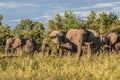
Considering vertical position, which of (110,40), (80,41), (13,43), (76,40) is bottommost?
(13,43)

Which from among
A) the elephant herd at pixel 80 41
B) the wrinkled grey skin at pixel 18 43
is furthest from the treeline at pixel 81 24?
the elephant herd at pixel 80 41

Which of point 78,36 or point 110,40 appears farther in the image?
point 110,40

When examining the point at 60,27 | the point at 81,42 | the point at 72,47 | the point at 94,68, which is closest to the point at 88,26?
the point at 60,27

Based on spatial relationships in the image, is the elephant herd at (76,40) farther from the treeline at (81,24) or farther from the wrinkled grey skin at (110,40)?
the treeline at (81,24)

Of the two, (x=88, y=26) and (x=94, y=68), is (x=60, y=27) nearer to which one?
(x=88, y=26)

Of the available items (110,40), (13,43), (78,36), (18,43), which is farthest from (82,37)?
(13,43)

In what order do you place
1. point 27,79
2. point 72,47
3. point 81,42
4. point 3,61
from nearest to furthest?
point 27,79 → point 3,61 → point 81,42 → point 72,47

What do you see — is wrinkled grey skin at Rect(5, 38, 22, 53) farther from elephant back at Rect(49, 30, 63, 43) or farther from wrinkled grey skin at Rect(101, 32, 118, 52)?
elephant back at Rect(49, 30, 63, 43)

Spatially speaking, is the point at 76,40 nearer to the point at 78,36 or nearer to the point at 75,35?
the point at 75,35

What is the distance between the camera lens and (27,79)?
30.6 ft

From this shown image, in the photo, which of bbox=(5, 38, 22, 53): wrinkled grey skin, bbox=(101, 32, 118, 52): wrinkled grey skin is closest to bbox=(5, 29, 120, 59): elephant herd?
bbox=(101, 32, 118, 52): wrinkled grey skin

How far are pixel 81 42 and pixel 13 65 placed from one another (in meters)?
6.81

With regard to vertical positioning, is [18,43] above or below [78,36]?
below

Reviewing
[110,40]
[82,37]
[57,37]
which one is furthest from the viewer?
[110,40]
